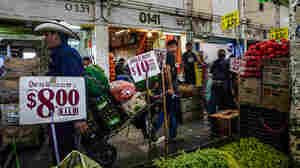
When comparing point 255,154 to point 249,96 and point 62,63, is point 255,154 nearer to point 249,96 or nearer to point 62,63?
point 249,96

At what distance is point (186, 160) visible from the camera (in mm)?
2713

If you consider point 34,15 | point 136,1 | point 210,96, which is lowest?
point 210,96

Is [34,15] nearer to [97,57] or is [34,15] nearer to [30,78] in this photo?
[97,57]

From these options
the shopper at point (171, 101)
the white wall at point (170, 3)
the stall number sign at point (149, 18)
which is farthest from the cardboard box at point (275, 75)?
the white wall at point (170, 3)

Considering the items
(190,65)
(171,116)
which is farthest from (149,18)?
(171,116)

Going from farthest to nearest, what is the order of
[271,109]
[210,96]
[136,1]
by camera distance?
1. [136,1]
2. [210,96]
3. [271,109]

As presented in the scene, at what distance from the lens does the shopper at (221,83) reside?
699 cm

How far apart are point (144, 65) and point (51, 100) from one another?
1.95m

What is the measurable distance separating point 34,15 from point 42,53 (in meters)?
5.94

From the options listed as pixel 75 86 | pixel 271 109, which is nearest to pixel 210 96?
pixel 271 109

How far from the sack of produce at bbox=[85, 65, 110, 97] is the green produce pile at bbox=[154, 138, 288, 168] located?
4.77ft

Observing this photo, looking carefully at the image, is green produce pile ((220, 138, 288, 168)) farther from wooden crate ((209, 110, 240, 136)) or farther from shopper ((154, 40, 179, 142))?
shopper ((154, 40, 179, 142))

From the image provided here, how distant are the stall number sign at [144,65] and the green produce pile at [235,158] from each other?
65.1 inches

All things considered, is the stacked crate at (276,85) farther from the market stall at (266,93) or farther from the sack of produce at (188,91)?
the sack of produce at (188,91)
